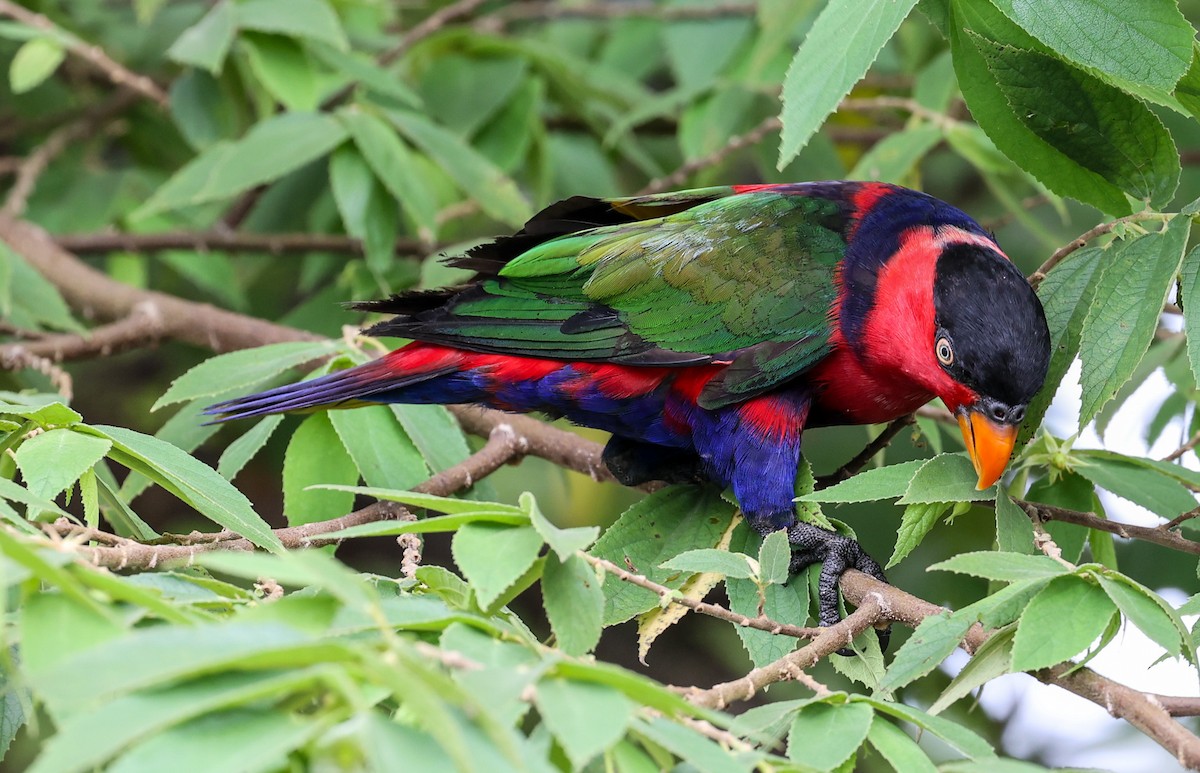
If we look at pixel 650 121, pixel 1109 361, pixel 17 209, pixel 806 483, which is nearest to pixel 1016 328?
pixel 1109 361

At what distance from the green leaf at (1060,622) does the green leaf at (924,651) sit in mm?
128

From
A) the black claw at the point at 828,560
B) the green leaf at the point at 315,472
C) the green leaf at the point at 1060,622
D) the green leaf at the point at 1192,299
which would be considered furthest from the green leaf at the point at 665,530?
the green leaf at the point at 1192,299

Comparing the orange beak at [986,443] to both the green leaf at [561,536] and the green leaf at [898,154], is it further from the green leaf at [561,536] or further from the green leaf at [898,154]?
the green leaf at [898,154]

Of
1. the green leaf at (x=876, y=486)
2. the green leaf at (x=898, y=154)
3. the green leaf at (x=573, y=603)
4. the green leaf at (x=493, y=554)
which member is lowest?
the green leaf at (x=876, y=486)

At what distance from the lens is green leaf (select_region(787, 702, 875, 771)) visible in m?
1.42

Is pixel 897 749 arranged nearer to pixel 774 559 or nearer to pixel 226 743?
pixel 774 559

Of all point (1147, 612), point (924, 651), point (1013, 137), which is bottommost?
point (924, 651)

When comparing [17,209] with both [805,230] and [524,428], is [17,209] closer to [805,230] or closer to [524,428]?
[524,428]

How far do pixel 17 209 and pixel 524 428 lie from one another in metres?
2.23

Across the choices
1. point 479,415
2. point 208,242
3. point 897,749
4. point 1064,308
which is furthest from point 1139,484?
point 208,242

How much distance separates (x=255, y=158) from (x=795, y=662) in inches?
101

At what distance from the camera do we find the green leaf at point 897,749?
143 centimetres

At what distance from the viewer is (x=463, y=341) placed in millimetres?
2977

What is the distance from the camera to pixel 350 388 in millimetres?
2754
